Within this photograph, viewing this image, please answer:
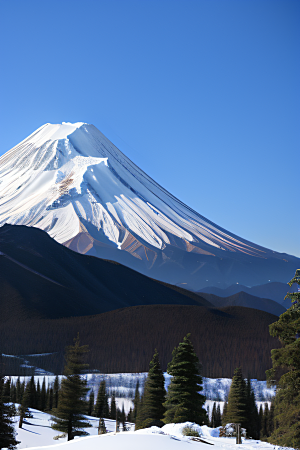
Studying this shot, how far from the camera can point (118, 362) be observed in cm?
9288

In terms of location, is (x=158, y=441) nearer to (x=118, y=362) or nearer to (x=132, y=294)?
(x=118, y=362)

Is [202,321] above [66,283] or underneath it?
underneath

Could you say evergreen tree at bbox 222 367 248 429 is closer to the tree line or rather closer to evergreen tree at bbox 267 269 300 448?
the tree line

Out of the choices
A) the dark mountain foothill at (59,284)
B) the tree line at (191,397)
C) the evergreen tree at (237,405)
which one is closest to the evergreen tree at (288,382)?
the tree line at (191,397)

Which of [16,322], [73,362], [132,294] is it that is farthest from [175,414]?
[132,294]

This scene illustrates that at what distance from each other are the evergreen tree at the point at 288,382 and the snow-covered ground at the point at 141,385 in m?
61.7

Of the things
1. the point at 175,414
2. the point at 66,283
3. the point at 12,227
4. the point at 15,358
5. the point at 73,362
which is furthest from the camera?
the point at 12,227

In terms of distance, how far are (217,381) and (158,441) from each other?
7280 centimetres

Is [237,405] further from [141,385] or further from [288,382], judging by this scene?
[141,385]

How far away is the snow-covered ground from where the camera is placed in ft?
246

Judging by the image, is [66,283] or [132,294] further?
[132,294]

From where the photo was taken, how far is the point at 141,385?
78812mm

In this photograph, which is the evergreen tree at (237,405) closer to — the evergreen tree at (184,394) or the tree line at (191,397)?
the tree line at (191,397)

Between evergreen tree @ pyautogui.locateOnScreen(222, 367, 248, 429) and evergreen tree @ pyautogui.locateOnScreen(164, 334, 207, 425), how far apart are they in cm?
835
